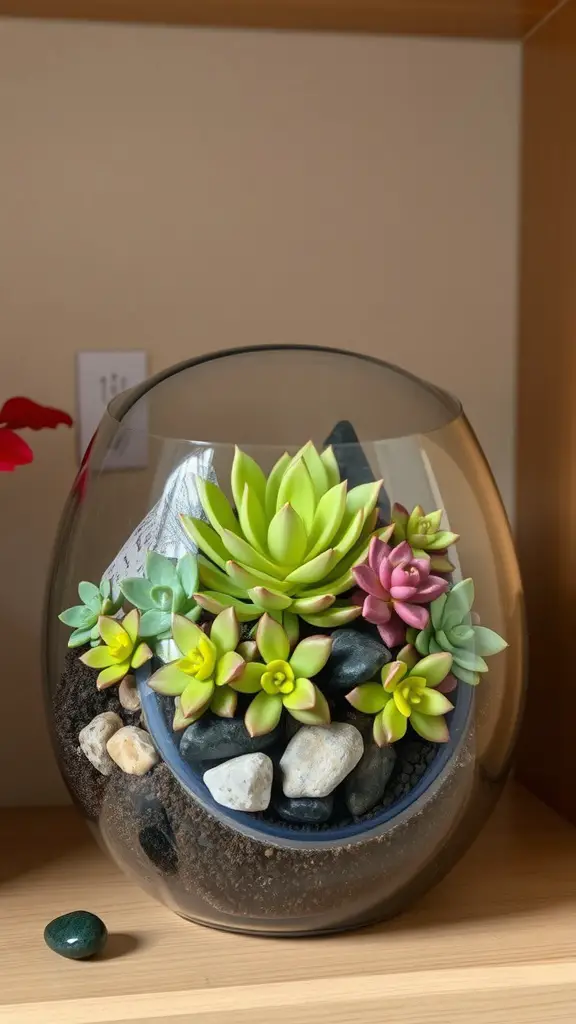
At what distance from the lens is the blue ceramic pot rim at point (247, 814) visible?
0.65 meters

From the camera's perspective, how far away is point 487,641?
716 mm

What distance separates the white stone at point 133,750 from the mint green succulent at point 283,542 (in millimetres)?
100

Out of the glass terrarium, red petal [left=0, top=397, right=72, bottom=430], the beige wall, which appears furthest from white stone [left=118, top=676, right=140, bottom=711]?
the beige wall

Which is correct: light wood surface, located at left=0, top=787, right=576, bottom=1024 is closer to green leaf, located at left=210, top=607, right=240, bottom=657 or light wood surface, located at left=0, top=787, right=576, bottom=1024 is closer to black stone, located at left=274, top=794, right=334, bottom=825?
black stone, located at left=274, top=794, right=334, bottom=825

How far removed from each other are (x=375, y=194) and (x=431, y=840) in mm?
615

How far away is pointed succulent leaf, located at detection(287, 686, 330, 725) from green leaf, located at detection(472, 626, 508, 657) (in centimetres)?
13

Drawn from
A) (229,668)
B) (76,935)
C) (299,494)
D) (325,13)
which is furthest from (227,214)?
(76,935)

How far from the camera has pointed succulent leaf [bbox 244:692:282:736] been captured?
24.8 inches

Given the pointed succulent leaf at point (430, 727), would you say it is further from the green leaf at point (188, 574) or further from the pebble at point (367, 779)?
the green leaf at point (188, 574)

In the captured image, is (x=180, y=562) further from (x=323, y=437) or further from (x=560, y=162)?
(x=560, y=162)

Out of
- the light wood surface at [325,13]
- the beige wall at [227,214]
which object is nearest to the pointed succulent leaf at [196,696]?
the beige wall at [227,214]

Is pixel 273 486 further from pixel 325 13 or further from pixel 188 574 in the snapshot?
pixel 325 13

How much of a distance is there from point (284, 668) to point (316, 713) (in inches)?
1.3

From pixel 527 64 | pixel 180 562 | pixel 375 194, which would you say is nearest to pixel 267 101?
pixel 375 194
